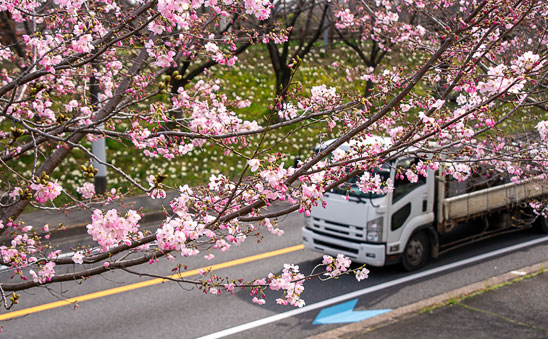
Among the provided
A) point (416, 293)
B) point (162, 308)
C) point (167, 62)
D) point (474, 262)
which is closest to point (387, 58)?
point (474, 262)

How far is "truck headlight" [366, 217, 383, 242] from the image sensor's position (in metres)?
9.76

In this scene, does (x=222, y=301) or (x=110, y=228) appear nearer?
(x=110, y=228)

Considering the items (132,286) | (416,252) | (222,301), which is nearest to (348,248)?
(416,252)

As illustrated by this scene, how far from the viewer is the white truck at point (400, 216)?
32.1 ft

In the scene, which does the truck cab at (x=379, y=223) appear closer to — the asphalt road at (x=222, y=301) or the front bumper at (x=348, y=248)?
the front bumper at (x=348, y=248)

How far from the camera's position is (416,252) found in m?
10.6

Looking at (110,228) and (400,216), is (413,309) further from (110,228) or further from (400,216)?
(110,228)

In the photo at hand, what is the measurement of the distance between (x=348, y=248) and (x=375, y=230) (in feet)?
2.03

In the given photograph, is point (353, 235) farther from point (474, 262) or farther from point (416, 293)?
point (474, 262)

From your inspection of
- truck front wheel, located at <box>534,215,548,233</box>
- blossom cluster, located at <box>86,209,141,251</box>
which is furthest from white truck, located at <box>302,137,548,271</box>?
blossom cluster, located at <box>86,209,141,251</box>

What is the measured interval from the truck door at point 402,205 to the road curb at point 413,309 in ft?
4.12

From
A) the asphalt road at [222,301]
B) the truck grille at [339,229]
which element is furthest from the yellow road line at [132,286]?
the truck grille at [339,229]

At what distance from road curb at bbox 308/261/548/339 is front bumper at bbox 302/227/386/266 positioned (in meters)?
1.16

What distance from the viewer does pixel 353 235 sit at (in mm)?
9969
